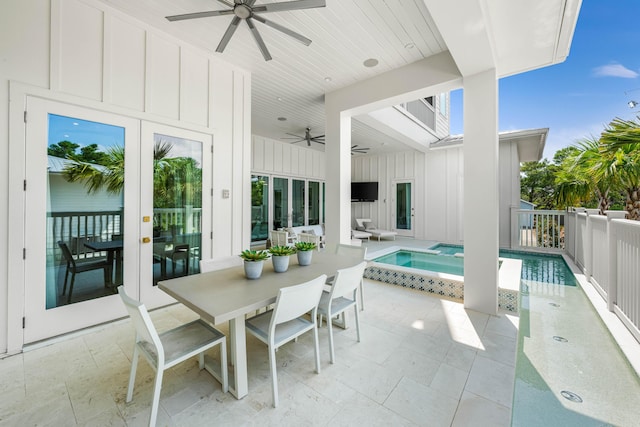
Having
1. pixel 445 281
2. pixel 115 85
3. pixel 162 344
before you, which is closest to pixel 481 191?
pixel 445 281

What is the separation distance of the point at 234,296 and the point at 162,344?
0.51 meters

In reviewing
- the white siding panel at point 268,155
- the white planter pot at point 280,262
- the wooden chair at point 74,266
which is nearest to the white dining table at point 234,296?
the white planter pot at point 280,262

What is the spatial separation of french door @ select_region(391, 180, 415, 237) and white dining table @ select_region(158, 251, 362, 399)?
715 cm

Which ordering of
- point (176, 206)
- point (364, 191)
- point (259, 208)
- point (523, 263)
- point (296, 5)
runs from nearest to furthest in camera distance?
point (296, 5) → point (176, 206) → point (523, 263) → point (259, 208) → point (364, 191)

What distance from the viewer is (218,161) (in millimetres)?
3562

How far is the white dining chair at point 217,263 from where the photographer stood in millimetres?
2363

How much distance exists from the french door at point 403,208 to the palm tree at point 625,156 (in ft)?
16.4

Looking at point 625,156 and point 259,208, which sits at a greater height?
point 625,156

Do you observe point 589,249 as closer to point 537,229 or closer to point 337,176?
point 537,229

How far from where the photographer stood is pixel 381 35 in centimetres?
299

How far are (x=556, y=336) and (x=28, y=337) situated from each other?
15.9 ft

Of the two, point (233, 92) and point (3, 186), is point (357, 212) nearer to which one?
point (233, 92)

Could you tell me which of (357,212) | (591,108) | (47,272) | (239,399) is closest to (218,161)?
(47,272)

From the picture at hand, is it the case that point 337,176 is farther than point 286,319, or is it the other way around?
point 337,176
